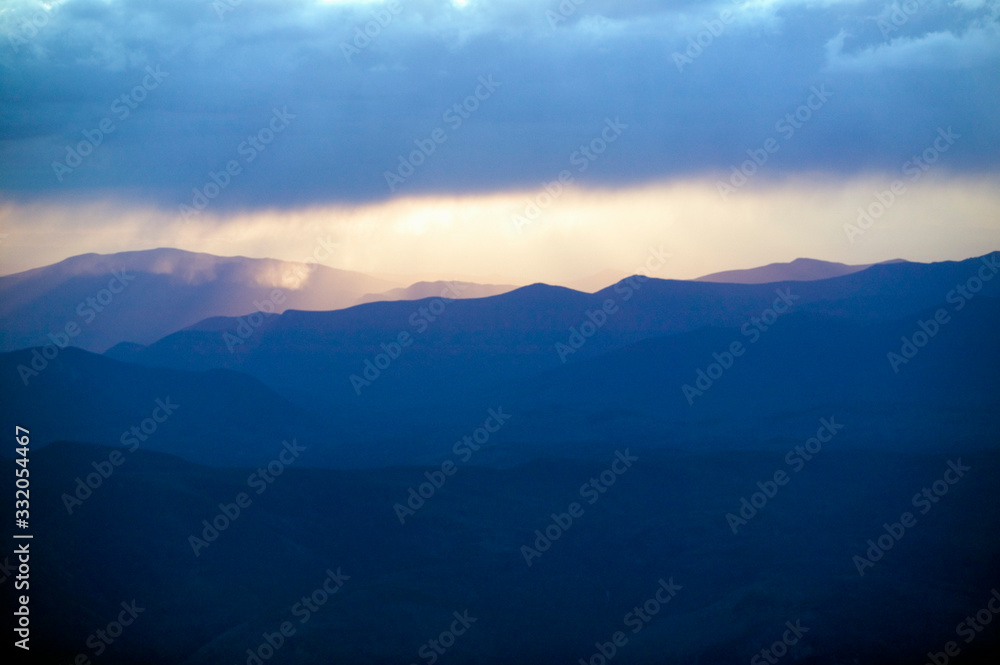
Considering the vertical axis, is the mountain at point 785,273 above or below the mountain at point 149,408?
above

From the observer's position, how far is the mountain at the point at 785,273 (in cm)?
18046

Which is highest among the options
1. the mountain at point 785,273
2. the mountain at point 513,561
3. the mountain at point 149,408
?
the mountain at point 785,273

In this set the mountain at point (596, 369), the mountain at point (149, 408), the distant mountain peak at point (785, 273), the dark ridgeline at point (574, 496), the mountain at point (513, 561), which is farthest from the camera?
the distant mountain peak at point (785, 273)

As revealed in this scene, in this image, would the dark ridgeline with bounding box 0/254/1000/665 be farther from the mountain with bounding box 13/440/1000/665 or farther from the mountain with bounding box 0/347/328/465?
the mountain with bounding box 0/347/328/465

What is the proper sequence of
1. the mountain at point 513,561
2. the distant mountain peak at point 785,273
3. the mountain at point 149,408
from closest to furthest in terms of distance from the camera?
the mountain at point 513,561 < the mountain at point 149,408 < the distant mountain peak at point 785,273

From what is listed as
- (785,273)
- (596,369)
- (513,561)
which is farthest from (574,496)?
(785,273)

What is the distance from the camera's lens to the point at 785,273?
183250 mm

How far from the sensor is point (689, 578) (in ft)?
200

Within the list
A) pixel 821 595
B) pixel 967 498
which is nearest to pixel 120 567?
pixel 821 595

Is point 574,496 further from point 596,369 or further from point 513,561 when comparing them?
point 596,369

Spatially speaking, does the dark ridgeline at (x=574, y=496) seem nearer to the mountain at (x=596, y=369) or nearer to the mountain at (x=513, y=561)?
the mountain at (x=513, y=561)

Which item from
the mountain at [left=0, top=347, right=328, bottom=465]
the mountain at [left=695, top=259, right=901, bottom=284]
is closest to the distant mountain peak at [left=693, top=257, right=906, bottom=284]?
the mountain at [left=695, top=259, right=901, bottom=284]

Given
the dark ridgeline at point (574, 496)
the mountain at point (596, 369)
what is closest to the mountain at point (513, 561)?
the dark ridgeline at point (574, 496)

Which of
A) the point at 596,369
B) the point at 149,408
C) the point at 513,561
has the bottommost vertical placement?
the point at 513,561
